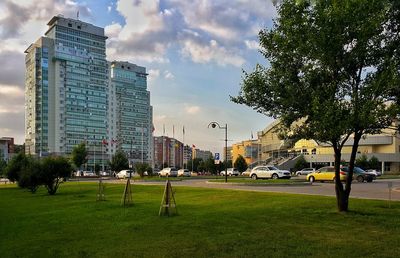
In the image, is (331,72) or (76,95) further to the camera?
(76,95)

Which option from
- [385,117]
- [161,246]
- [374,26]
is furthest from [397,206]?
[161,246]

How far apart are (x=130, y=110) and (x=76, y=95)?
2293cm

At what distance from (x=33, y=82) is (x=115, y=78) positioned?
3007 centimetres

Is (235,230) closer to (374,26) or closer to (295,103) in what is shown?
(295,103)

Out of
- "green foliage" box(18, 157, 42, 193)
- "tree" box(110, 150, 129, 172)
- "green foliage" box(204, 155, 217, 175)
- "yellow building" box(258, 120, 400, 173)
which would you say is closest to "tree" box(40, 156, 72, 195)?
"green foliage" box(18, 157, 42, 193)

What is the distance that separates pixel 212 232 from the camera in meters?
12.1

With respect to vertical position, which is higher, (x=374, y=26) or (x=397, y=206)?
(x=374, y=26)

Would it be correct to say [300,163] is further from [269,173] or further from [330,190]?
[330,190]

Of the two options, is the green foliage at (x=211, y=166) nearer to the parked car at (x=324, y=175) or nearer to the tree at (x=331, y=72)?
the parked car at (x=324, y=175)

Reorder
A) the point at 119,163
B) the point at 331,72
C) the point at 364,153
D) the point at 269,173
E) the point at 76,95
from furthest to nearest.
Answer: the point at 76,95
the point at 364,153
the point at 119,163
the point at 269,173
the point at 331,72

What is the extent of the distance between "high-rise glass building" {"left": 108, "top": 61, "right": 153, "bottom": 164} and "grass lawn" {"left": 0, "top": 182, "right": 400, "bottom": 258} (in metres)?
147

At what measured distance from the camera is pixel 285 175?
164ft

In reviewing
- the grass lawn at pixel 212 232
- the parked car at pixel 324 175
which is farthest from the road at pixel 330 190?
the parked car at pixel 324 175

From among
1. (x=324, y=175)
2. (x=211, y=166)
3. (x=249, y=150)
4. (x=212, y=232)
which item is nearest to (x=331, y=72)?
(x=212, y=232)
